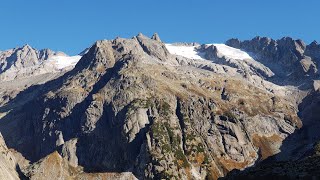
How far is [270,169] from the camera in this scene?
486ft

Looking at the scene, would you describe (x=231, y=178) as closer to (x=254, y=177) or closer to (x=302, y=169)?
(x=254, y=177)

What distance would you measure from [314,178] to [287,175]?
10788 millimetres

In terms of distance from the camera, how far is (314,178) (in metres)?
126

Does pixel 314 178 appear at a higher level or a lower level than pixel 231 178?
lower

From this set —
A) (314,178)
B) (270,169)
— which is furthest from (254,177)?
(314,178)

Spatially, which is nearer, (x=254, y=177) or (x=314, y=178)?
(x=314, y=178)

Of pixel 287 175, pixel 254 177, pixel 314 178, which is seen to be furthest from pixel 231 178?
pixel 314 178

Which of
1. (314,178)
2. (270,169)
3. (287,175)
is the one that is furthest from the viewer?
(270,169)

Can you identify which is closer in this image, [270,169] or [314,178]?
[314,178]

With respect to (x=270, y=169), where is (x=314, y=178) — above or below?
below

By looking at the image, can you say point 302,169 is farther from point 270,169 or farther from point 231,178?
point 231,178

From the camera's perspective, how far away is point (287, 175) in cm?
13588

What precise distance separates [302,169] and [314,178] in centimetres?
1568

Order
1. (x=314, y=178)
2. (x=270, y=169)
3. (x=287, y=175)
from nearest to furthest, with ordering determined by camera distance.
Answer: (x=314, y=178) → (x=287, y=175) → (x=270, y=169)
